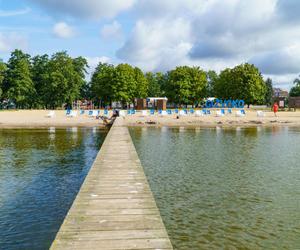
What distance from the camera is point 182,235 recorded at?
293 inches

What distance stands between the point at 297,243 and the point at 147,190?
11.2 feet

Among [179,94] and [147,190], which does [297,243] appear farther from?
[179,94]

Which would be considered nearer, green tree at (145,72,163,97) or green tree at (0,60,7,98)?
green tree at (0,60,7,98)

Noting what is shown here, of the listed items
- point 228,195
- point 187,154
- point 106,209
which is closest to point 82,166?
point 187,154

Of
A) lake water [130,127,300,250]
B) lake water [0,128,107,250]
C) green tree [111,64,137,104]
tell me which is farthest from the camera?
green tree [111,64,137,104]

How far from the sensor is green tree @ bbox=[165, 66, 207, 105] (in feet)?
254

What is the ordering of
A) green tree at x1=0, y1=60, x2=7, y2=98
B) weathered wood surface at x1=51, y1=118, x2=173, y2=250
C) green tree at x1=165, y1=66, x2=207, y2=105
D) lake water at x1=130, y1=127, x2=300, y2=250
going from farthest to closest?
green tree at x1=165, y1=66, x2=207, y2=105
green tree at x1=0, y1=60, x2=7, y2=98
lake water at x1=130, y1=127, x2=300, y2=250
weathered wood surface at x1=51, y1=118, x2=173, y2=250

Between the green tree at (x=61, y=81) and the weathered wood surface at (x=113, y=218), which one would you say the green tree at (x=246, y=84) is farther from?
the weathered wood surface at (x=113, y=218)

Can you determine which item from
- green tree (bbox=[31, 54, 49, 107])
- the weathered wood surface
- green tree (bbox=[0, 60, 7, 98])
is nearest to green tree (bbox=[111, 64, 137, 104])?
green tree (bbox=[31, 54, 49, 107])

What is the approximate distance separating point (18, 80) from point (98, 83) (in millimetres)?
18153

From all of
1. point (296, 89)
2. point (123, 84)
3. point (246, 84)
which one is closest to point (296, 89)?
point (296, 89)

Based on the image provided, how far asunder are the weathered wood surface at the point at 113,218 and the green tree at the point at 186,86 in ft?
227

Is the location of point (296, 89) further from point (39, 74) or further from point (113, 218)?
point (113, 218)

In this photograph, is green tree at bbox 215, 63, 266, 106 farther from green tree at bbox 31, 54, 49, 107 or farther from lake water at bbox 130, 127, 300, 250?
lake water at bbox 130, 127, 300, 250
